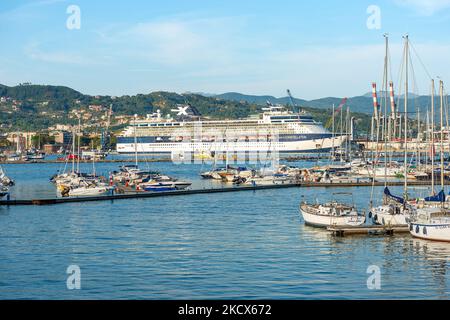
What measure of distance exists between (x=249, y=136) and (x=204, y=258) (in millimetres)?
101639

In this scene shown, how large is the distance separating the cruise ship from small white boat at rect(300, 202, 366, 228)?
8285cm

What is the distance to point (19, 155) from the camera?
145 metres

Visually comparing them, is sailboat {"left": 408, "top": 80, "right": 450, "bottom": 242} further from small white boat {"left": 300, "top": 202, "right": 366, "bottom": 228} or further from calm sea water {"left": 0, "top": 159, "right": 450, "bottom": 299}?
small white boat {"left": 300, "top": 202, "right": 366, "bottom": 228}

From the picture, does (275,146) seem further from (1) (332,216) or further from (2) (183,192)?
(1) (332,216)

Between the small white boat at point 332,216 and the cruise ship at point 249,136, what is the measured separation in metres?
82.9

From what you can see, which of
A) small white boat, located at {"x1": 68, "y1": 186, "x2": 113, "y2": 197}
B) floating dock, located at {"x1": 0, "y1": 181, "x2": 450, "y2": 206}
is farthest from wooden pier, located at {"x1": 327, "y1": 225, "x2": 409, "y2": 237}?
small white boat, located at {"x1": 68, "y1": 186, "x2": 113, "y2": 197}

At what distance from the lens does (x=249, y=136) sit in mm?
124062

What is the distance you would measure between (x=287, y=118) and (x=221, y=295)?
10808 centimetres

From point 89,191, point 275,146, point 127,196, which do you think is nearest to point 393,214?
point 127,196

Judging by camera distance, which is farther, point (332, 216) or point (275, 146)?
point (275, 146)

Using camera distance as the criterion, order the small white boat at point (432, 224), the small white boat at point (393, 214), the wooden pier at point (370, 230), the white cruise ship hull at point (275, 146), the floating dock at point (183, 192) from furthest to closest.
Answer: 1. the white cruise ship hull at point (275, 146)
2. the floating dock at point (183, 192)
3. the small white boat at point (393, 214)
4. the wooden pier at point (370, 230)
5. the small white boat at point (432, 224)

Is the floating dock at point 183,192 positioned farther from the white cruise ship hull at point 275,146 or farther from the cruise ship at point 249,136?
the white cruise ship hull at point 275,146

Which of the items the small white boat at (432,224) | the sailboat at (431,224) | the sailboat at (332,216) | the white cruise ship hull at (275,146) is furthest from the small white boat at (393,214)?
the white cruise ship hull at (275,146)

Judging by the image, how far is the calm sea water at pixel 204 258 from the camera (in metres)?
18.2
